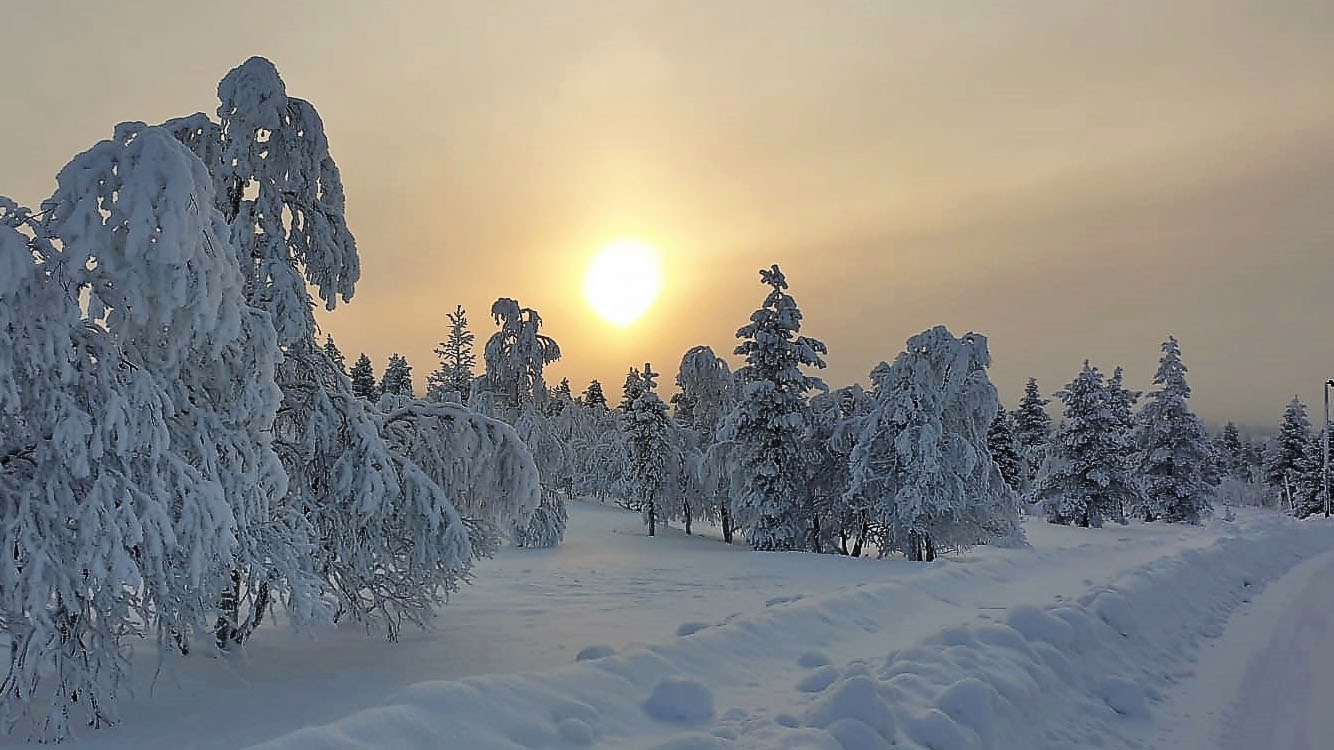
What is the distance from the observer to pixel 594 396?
99.6 metres

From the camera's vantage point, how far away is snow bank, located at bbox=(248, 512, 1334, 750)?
5.61 m

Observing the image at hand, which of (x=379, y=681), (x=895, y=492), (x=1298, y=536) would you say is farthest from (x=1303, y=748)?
(x=1298, y=536)

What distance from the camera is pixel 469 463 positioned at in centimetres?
991

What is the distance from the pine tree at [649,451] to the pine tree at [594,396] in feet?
181

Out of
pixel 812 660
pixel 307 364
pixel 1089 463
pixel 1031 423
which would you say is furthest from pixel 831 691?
pixel 1031 423

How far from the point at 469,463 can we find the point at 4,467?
185 inches

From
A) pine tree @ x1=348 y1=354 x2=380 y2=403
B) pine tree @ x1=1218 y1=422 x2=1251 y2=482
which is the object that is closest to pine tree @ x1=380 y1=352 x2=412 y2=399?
pine tree @ x1=348 y1=354 x2=380 y2=403

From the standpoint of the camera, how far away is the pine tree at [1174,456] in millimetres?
45719

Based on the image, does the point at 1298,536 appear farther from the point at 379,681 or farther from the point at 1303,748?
the point at 379,681

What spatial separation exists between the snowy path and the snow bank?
34cm

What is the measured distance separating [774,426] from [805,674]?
20784mm

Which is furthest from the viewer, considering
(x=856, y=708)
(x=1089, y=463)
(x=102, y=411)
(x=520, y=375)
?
(x=1089, y=463)

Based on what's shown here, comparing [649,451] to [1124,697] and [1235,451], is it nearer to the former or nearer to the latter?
[1124,697]

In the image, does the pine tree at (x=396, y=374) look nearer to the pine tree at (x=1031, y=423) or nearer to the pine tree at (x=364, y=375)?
the pine tree at (x=364, y=375)
